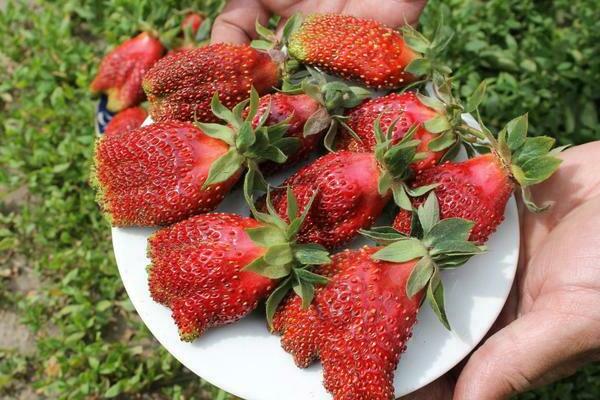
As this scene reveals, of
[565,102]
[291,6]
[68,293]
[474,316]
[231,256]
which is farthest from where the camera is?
[565,102]

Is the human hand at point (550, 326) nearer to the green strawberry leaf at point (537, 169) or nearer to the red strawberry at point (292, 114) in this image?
the green strawberry leaf at point (537, 169)

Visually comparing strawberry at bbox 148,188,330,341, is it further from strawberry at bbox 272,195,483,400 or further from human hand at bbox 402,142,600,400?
human hand at bbox 402,142,600,400

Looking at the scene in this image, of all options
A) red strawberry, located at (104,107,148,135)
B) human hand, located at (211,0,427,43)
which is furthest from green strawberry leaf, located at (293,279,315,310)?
red strawberry, located at (104,107,148,135)

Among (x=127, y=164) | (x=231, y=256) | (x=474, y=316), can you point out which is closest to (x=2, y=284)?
(x=127, y=164)

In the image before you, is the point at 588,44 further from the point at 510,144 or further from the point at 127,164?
the point at 127,164

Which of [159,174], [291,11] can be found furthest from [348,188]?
[291,11]

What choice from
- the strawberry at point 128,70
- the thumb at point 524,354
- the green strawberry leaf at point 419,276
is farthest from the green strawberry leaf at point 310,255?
the strawberry at point 128,70

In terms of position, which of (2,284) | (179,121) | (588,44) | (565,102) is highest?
(179,121)
